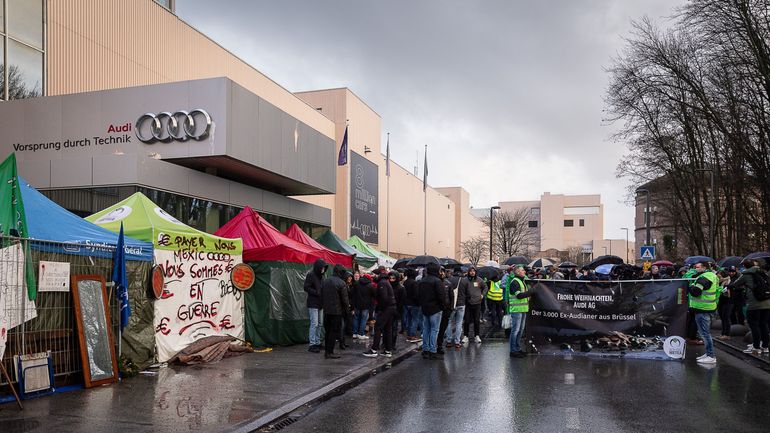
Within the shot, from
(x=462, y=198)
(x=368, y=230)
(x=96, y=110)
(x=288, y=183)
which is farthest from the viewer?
(x=462, y=198)

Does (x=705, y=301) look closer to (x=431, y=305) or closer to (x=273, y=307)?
(x=431, y=305)

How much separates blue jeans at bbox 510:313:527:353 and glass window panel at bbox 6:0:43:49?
18.1 m

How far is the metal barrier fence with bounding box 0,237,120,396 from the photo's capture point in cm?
806

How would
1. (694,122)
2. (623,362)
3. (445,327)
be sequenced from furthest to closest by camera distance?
1. (694,122)
2. (445,327)
3. (623,362)

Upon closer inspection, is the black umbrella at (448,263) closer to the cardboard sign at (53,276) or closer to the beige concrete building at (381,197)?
the beige concrete building at (381,197)

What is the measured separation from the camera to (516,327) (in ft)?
41.6

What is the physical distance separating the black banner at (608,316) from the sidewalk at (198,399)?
3587 millimetres

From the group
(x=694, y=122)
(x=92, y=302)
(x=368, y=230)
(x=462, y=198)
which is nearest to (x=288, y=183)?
(x=92, y=302)

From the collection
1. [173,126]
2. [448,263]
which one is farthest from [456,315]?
[448,263]

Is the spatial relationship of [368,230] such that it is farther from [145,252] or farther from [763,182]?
[145,252]

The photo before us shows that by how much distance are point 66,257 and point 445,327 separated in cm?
763

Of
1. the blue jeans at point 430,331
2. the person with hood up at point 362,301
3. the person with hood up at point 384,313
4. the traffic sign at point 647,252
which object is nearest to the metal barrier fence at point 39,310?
the person with hood up at point 384,313

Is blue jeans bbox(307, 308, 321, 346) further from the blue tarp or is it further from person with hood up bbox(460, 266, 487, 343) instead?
the blue tarp

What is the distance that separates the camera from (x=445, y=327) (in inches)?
539
